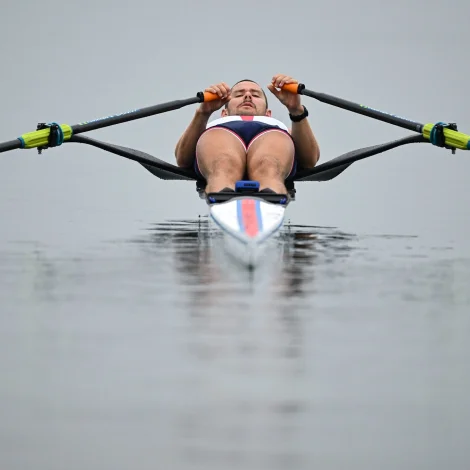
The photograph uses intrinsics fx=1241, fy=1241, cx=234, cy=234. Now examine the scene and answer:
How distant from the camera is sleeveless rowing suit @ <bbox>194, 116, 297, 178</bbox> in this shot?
9211 mm

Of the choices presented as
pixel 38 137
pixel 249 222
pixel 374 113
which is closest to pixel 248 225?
pixel 249 222

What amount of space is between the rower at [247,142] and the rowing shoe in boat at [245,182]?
11 cm

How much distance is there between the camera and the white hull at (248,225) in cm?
630

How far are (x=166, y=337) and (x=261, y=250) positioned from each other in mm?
2547

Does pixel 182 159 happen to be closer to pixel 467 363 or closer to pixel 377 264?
pixel 377 264

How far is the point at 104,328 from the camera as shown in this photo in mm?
4449

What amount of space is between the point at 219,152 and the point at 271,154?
373 millimetres

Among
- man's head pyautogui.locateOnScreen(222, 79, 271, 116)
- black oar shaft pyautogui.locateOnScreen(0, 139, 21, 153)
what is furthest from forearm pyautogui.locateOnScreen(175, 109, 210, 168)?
black oar shaft pyautogui.locateOnScreen(0, 139, 21, 153)

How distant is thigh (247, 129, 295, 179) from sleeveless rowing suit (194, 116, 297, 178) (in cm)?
5

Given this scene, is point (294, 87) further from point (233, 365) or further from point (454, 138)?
point (233, 365)

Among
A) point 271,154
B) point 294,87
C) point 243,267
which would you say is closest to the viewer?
point 243,267

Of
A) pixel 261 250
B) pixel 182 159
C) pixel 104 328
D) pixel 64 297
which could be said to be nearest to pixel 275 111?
pixel 182 159

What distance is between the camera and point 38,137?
354 inches

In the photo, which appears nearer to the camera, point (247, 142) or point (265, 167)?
point (265, 167)
